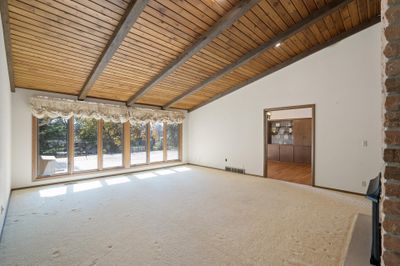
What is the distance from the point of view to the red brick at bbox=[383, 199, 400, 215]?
3.14 ft

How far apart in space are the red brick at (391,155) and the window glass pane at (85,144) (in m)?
6.04

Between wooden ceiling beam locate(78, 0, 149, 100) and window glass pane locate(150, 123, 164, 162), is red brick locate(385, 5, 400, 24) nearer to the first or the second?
wooden ceiling beam locate(78, 0, 149, 100)

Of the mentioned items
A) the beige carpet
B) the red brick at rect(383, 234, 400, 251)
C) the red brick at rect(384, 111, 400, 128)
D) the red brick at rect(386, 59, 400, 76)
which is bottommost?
the beige carpet

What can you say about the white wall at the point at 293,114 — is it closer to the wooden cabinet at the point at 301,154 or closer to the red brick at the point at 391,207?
the wooden cabinet at the point at 301,154

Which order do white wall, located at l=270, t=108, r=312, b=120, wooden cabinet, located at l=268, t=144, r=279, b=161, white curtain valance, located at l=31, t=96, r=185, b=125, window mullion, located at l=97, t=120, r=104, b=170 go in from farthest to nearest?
1. wooden cabinet, located at l=268, t=144, r=279, b=161
2. white wall, located at l=270, t=108, r=312, b=120
3. window mullion, located at l=97, t=120, r=104, b=170
4. white curtain valance, located at l=31, t=96, r=185, b=125

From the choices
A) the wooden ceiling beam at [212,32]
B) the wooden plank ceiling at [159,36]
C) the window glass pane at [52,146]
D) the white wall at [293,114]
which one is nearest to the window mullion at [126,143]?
the wooden plank ceiling at [159,36]

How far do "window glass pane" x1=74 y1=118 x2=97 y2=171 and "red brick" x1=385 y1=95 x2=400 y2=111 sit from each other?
19.8 feet

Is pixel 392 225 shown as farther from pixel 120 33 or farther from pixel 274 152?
pixel 274 152

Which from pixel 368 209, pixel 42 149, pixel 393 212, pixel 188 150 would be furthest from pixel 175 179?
pixel 393 212

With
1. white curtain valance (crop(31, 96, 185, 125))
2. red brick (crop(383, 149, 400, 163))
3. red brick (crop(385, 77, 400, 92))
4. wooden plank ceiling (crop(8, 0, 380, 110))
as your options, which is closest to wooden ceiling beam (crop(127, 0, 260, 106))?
wooden plank ceiling (crop(8, 0, 380, 110))

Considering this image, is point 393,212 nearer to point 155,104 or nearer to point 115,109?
point 115,109

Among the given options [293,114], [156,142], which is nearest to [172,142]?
[156,142]

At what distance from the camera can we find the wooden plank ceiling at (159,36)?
9.46 ft

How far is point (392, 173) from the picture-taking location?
96 centimetres
